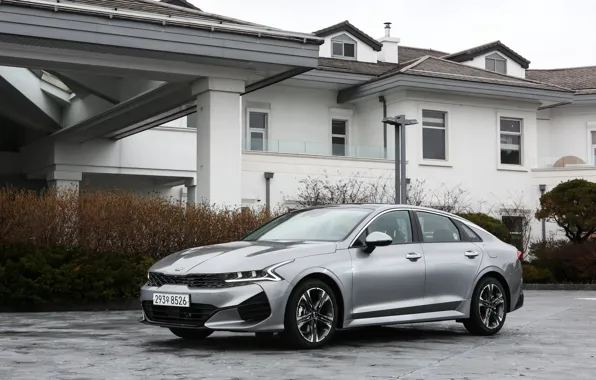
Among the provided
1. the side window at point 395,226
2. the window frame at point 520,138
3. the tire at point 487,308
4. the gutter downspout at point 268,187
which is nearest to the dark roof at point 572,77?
the window frame at point 520,138

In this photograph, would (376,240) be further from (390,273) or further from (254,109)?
(254,109)

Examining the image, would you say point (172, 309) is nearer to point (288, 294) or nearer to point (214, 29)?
point (288, 294)

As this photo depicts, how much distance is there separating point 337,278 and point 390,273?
807 mm

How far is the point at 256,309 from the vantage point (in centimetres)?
897

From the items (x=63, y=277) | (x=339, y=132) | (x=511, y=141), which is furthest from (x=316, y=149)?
(x=63, y=277)

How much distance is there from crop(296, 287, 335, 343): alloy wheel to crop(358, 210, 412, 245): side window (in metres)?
1.17

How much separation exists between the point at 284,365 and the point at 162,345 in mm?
2031

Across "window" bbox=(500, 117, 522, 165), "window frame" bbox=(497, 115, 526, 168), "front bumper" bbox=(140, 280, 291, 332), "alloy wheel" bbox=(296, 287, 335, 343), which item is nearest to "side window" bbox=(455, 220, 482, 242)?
"alloy wheel" bbox=(296, 287, 335, 343)

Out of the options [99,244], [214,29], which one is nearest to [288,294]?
[99,244]

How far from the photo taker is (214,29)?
18.1 m

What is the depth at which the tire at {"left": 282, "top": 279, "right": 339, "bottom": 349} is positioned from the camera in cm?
913

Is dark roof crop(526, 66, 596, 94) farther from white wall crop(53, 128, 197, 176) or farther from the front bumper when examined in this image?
the front bumper

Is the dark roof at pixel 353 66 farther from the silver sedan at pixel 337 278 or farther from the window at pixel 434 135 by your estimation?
the silver sedan at pixel 337 278

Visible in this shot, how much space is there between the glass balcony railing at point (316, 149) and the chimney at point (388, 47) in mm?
7478
